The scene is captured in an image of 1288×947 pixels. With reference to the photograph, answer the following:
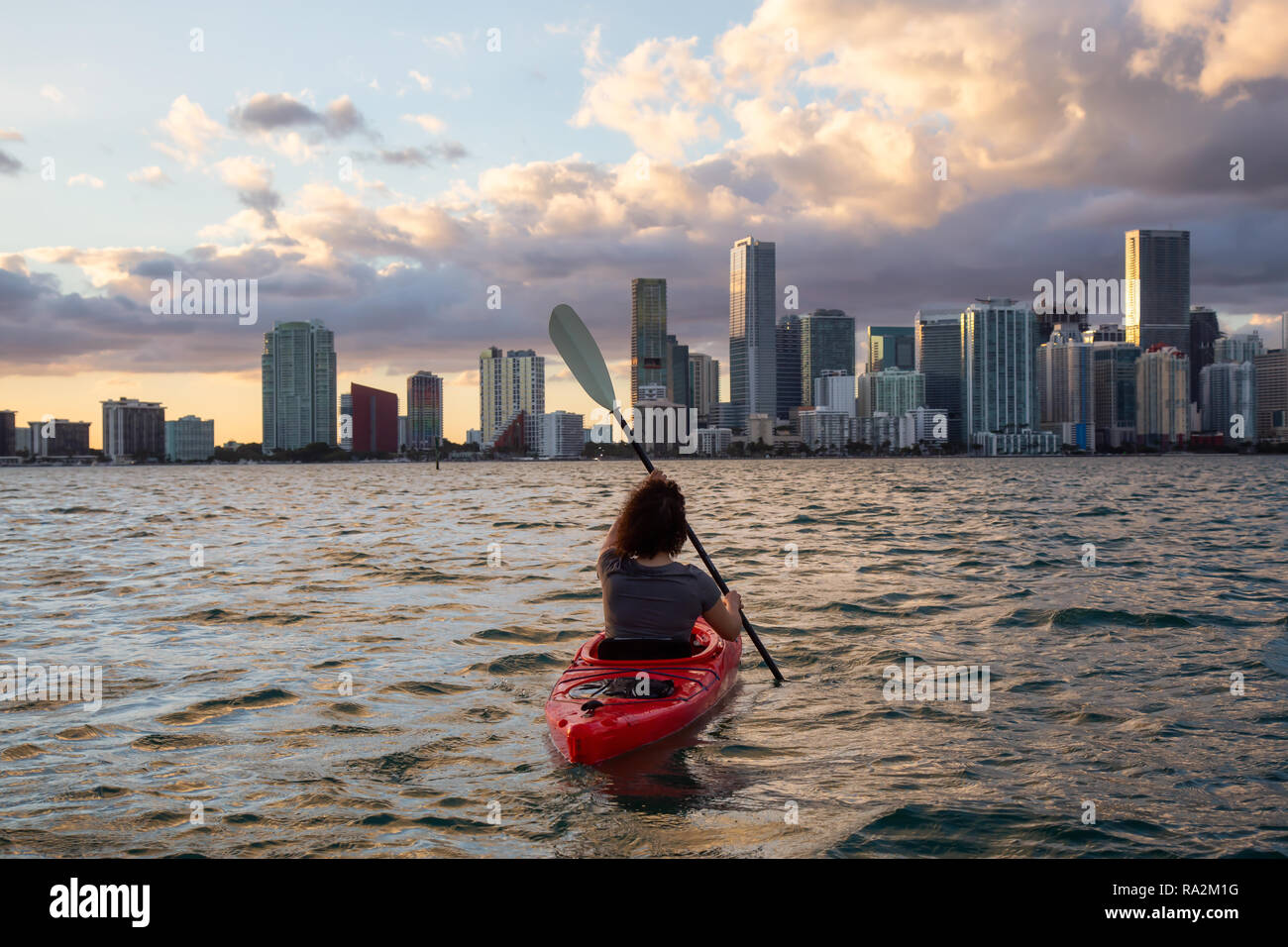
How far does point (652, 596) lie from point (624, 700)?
2.73 ft

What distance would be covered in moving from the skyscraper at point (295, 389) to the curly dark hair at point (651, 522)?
19638cm

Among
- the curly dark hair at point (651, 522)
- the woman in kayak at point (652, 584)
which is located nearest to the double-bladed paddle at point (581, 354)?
the woman in kayak at point (652, 584)

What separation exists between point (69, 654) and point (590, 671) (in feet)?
22.7

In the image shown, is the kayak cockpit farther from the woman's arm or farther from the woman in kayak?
the woman's arm

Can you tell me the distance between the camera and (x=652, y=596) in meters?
7.18

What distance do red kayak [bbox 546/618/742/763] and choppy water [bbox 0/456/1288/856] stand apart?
20cm

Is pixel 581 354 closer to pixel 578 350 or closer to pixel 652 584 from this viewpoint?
pixel 578 350

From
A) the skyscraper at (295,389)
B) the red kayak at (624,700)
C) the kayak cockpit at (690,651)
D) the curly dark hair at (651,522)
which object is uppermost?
the skyscraper at (295,389)

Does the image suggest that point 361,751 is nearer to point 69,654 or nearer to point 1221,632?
point 69,654

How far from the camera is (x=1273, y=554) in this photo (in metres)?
19.8

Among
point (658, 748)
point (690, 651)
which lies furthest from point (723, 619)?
point (658, 748)

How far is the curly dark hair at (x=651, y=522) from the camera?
6.97m

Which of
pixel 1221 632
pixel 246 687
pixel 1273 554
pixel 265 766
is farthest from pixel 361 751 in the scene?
pixel 1273 554

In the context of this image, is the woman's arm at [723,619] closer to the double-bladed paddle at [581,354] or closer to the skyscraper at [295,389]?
the double-bladed paddle at [581,354]
